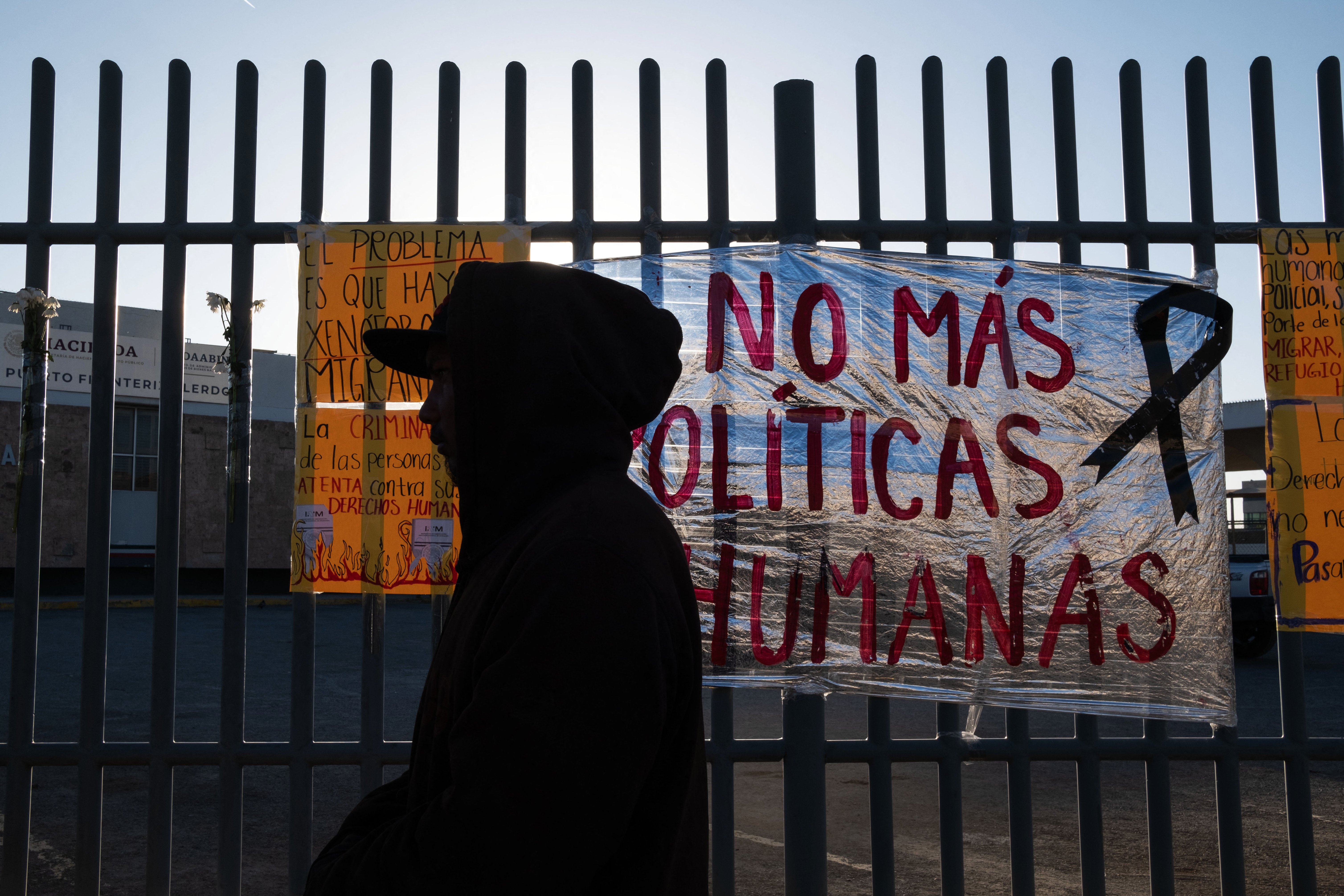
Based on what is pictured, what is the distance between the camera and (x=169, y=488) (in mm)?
3162

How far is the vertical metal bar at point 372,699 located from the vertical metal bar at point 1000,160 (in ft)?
7.79

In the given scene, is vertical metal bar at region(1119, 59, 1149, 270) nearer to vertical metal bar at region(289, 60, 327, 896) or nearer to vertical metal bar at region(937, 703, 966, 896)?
vertical metal bar at region(937, 703, 966, 896)

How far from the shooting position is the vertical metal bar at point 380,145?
3.20m

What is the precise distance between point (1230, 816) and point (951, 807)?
36.7 inches

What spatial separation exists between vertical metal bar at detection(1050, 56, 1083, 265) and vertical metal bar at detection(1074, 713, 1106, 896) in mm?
1555

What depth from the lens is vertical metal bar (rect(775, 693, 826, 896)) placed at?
302 cm

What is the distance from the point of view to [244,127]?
324 centimetres

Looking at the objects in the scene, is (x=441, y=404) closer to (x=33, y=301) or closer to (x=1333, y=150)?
(x=33, y=301)

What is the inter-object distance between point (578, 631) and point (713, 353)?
2.07 metres

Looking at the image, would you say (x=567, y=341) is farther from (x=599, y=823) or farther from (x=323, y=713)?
(x=323, y=713)

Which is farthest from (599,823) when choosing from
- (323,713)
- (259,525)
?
(259,525)

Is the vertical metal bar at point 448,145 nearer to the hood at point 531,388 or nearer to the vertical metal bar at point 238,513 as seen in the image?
the vertical metal bar at point 238,513

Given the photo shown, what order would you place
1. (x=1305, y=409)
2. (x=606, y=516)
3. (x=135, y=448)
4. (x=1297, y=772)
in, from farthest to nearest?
(x=135, y=448), (x=1305, y=409), (x=1297, y=772), (x=606, y=516)

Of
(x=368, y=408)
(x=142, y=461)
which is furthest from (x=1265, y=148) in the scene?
(x=142, y=461)
